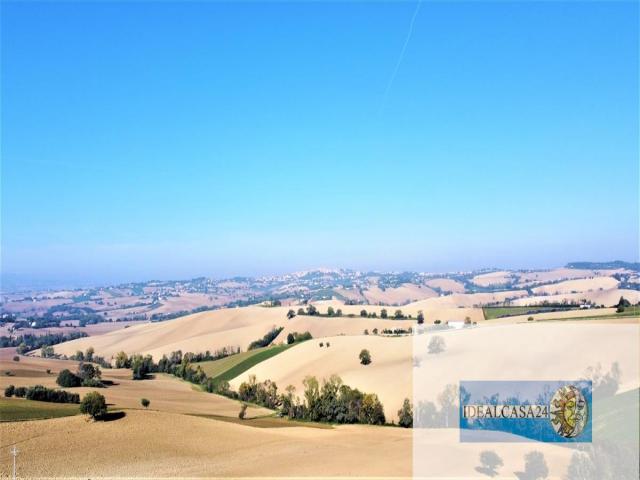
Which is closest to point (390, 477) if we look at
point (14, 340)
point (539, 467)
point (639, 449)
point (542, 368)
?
point (539, 467)

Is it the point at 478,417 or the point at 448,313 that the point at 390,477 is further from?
the point at 448,313

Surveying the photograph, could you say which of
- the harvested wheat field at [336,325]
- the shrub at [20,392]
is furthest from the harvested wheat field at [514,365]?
the shrub at [20,392]

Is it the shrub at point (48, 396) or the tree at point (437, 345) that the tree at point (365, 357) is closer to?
the tree at point (437, 345)

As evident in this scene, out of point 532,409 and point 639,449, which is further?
point 532,409

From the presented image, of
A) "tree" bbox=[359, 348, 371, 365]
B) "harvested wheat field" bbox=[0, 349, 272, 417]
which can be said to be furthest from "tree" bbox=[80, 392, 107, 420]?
"tree" bbox=[359, 348, 371, 365]

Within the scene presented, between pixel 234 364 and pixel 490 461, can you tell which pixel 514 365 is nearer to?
pixel 490 461

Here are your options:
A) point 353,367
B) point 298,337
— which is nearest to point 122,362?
point 298,337

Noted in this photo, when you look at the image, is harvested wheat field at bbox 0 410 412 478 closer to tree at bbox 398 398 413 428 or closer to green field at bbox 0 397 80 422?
tree at bbox 398 398 413 428
